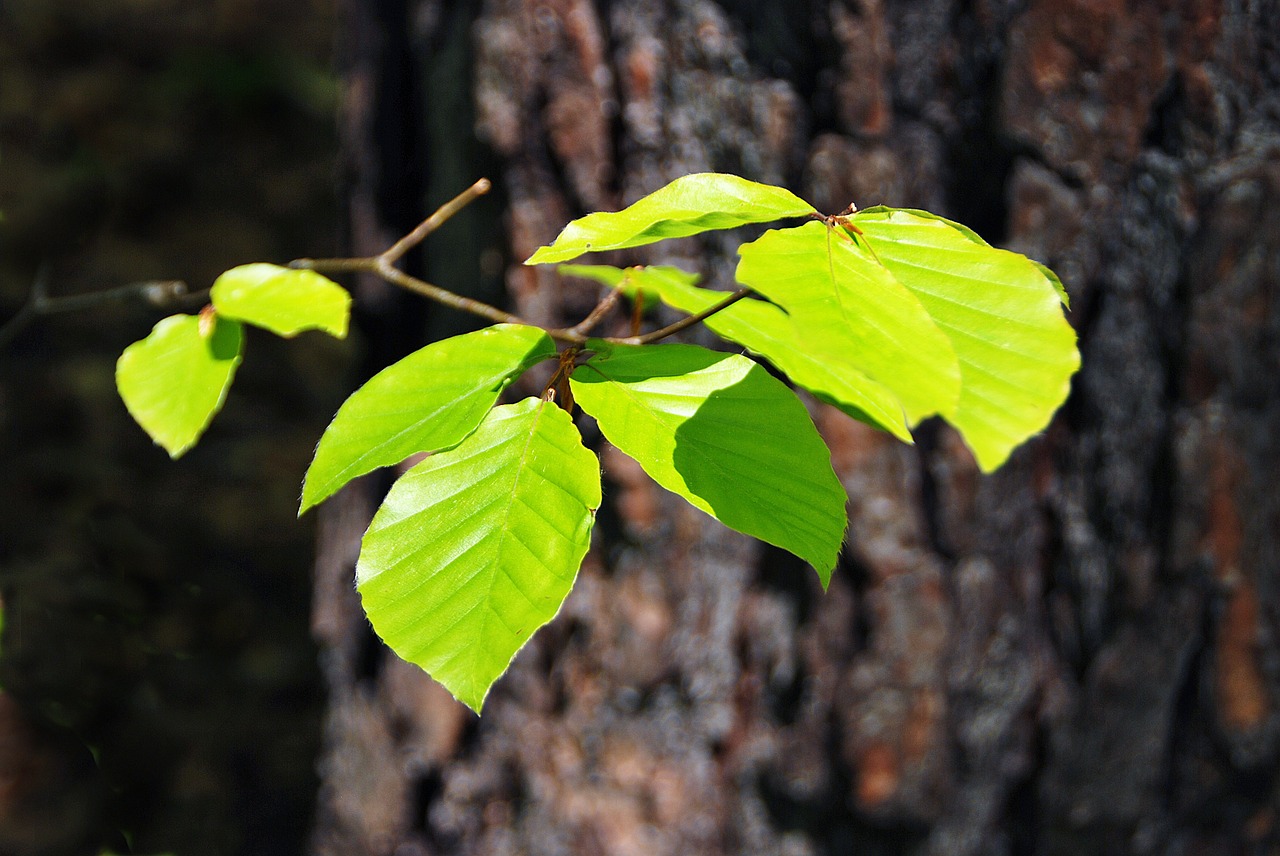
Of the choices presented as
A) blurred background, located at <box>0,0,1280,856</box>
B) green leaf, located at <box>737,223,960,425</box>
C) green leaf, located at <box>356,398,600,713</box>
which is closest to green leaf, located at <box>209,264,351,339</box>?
green leaf, located at <box>356,398,600,713</box>

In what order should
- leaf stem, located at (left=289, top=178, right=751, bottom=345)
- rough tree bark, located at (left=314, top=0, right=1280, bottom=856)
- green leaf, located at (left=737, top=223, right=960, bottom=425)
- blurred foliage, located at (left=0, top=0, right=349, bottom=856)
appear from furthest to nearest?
blurred foliage, located at (left=0, top=0, right=349, bottom=856) → rough tree bark, located at (left=314, top=0, right=1280, bottom=856) → leaf stem, located at (left=289, top=178, right=751, bottom=345) → green leaf, located at (left=737, top=223, right=960, bottom=425)

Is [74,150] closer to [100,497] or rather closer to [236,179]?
[236,179]

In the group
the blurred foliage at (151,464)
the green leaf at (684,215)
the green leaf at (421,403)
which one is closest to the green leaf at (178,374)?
the green leaf at (421,403)

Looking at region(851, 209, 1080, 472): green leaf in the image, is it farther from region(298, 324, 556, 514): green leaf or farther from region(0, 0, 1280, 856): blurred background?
region(0, 0, 1280, 856): blurred background

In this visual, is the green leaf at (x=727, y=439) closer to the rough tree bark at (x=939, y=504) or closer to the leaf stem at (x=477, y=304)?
the leaf stem at (x=477, y=304)

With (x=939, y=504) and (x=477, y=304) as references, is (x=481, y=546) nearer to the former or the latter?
(x=477, y=304)
